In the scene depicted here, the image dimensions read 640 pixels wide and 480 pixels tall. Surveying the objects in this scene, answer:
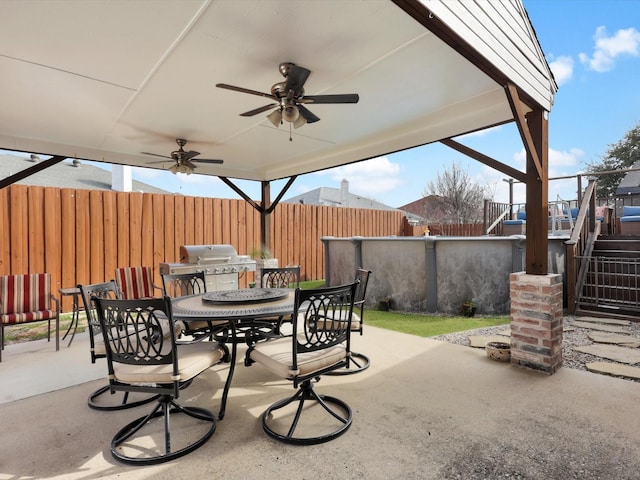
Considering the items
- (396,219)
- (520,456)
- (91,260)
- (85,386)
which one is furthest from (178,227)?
(396,219)

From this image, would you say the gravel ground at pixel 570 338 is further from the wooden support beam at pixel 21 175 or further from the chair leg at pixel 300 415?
the wooden support beam at pixel 21 175

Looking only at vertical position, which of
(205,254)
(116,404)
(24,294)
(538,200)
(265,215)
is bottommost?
(116,404)

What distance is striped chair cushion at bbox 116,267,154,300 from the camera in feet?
16.1

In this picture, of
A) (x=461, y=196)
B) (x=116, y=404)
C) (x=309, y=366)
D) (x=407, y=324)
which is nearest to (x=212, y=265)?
(x=407, y=324)

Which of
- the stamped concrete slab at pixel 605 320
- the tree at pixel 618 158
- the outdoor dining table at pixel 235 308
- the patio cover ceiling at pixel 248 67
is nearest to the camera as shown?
the patio cover ceiling at pixel 248 67

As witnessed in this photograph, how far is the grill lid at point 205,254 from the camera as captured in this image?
6027mm

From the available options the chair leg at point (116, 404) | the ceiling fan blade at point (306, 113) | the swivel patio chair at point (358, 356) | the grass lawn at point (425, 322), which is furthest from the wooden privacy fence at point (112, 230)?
the ceiling fan blade at point (306, 113)

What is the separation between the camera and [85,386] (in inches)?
121

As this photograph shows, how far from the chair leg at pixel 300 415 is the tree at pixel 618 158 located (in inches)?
767

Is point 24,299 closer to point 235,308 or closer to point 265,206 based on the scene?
point 235,308

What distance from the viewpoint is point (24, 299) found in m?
4.09

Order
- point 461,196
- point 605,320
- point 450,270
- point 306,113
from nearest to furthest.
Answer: point 306,113 → point 605,320 → point 450,270 → point 461,196

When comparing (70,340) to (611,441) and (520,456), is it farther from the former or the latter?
(611,441)

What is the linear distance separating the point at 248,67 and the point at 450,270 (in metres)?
4.31
